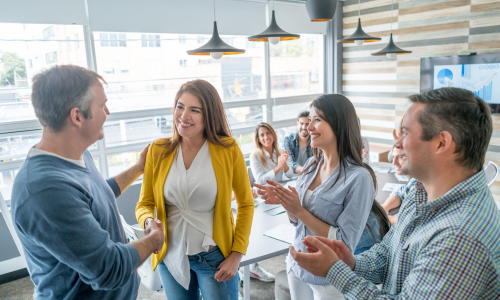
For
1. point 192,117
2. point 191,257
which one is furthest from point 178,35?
point 191,257

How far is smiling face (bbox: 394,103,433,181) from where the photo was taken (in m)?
0.97

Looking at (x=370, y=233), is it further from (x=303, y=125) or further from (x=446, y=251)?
(x=303, y=125)

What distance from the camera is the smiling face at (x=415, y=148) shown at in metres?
0.97

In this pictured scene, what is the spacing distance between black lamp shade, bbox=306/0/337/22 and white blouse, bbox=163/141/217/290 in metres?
1.48

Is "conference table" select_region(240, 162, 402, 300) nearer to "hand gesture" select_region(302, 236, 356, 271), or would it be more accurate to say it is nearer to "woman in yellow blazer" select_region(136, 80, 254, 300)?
"woman in yellow blazer" select_region(136, 80, 254, 300)

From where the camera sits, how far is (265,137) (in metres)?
3.77

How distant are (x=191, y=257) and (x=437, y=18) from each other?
4.82 meters

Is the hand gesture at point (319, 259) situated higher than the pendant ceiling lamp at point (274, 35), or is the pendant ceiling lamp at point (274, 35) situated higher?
the pendant ceiling lamp at point (274, 35)

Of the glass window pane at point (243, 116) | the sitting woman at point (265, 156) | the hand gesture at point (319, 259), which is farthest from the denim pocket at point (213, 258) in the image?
the glass window pane at point (243, 116)

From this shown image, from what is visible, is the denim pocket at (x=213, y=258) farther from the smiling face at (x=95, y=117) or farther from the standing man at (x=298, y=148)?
the standing man at (x=298, y=148)

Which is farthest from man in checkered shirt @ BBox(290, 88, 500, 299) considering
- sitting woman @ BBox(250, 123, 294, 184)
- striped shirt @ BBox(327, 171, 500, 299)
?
sitting woman @ BBox(250, 123, 294, 184)

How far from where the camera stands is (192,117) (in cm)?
161

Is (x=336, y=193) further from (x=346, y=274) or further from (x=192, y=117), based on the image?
(x=192, y=117)

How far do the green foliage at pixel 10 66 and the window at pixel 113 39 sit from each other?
2.79 feet
